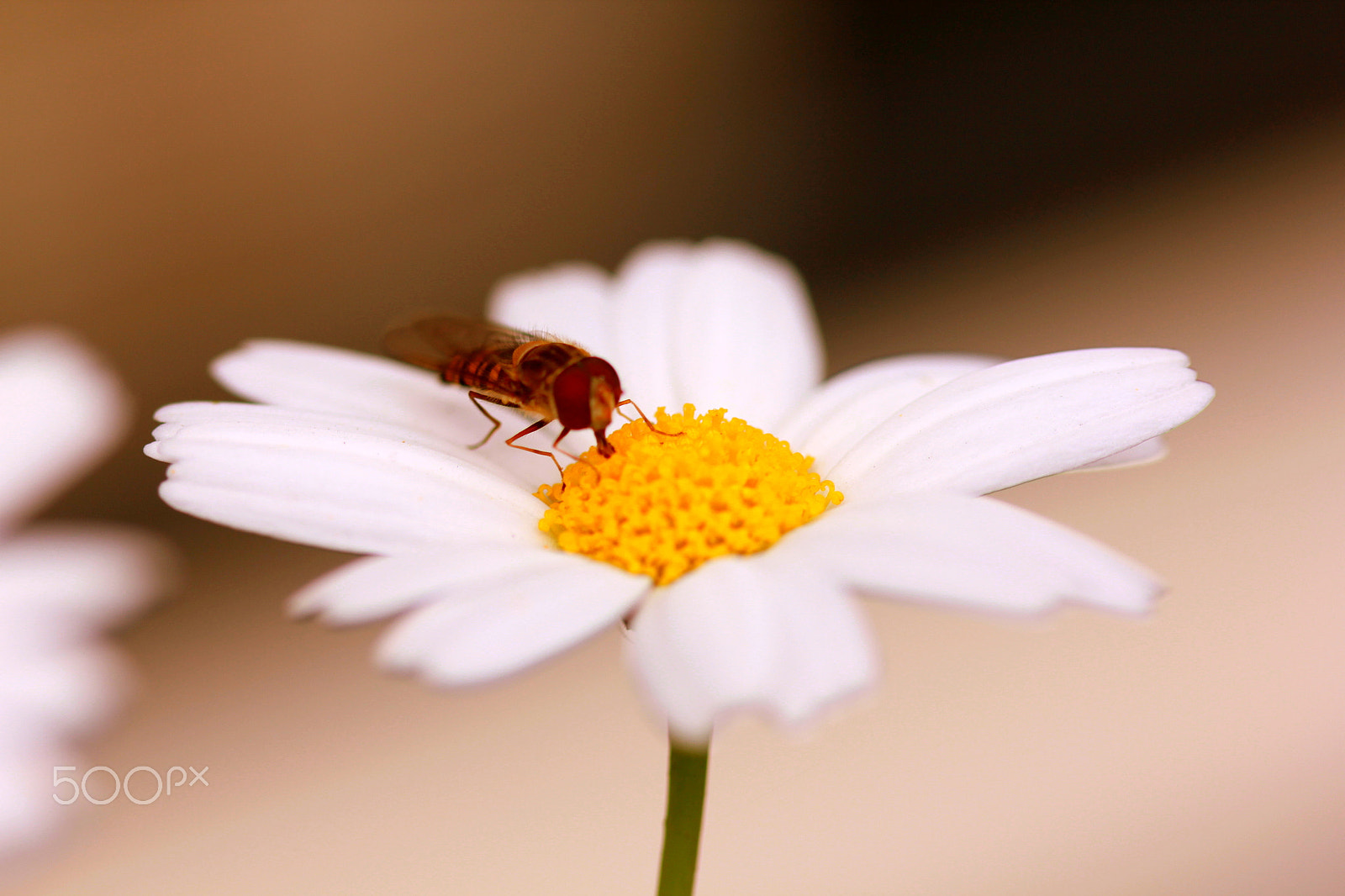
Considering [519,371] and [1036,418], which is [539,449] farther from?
[1036,418]

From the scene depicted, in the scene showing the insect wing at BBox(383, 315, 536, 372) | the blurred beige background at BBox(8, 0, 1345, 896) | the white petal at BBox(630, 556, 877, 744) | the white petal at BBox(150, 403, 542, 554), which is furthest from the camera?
the blurred beige background at BBox(8, 0, 1345, 896)

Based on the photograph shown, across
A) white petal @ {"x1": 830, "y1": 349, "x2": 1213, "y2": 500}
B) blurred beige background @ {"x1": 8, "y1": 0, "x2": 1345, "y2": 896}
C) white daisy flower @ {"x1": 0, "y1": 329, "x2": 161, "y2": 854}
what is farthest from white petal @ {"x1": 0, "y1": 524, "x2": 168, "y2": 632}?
white petal @ {"x1": 830, "y1": 349, "x2": 1213, "y2": 500}

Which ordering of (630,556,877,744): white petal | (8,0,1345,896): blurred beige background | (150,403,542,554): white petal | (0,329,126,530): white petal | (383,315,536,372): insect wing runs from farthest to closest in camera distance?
(8,0,1345,896): blurred beige background → (0,329,126,530): white petal → (383,315,536,372): insect wing → (150,403,542,554): white petal → (630,556,877,744): white petal

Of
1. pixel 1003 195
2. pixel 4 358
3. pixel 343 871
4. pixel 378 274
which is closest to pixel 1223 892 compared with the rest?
pixel 343 871

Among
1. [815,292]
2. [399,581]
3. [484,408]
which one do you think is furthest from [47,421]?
[815,292]

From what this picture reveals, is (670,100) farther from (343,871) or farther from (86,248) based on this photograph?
(343,871)

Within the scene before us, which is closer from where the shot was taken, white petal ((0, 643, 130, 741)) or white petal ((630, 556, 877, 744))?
white petal ((630, 556, 877, 744))

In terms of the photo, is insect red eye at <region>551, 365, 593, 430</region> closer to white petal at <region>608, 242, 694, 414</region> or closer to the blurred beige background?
white petal at <region>608, 242, 694, 414</region>
